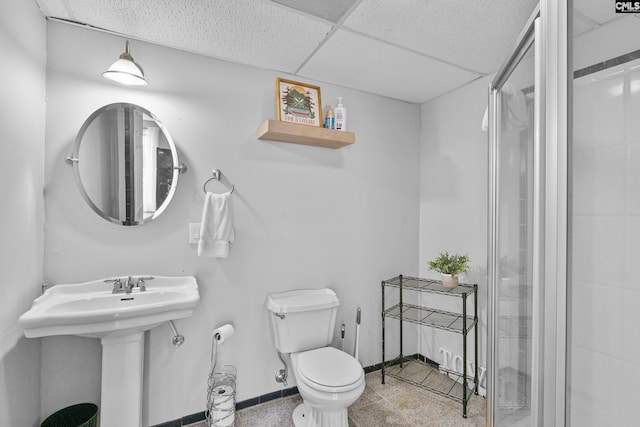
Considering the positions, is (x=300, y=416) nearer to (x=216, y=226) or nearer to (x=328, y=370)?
(x=328, y=370)

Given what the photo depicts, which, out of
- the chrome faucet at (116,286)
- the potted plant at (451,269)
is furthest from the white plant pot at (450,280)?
the chrome faucet at (116,286)

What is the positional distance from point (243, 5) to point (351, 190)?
1.33m

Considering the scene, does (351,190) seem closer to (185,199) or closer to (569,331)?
(185,199)

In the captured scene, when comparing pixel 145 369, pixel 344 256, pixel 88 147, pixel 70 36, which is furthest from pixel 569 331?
pixel 70 36

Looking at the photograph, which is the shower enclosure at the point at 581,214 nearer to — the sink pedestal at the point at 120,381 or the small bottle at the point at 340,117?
the small bottle at the point at 340,117

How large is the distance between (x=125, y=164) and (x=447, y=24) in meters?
1.80

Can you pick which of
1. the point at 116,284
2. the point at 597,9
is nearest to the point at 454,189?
the point at 597,9

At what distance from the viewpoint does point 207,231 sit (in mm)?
1783

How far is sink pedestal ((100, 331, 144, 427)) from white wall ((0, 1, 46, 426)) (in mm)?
291

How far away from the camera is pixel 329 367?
173cm

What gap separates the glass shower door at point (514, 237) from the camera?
2.98 ft

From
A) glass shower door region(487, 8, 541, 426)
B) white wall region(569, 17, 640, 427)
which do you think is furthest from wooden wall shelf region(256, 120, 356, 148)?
white wall region(569, 17, 640, 427)

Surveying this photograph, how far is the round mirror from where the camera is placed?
1598mm

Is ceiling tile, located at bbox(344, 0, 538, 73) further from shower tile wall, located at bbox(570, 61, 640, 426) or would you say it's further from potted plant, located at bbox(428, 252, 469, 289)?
potted plant, located at bbox(428, 252, 469, 289)
